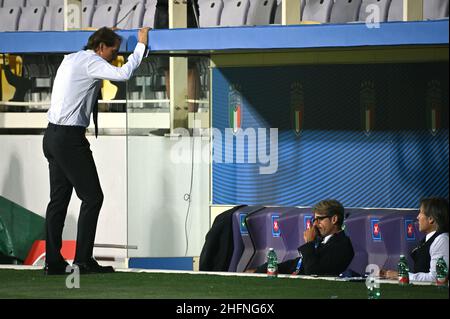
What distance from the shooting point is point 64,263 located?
30.8 feet

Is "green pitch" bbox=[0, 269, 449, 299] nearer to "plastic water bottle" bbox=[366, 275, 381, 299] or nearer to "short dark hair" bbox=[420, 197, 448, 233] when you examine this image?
"plastic water bottle" bbox=[366, 275, 381, 299]

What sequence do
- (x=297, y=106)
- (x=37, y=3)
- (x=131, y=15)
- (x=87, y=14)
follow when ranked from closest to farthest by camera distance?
(x=297, y=106), (x=131, y=15), (x=87, y=14), (x=37, y=3)

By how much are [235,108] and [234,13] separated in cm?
230

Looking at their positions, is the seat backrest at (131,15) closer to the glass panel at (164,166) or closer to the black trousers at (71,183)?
the glass panel at (164,166)

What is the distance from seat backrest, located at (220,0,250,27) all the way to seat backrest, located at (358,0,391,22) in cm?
148

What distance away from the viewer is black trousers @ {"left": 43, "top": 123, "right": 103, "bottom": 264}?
9062mm

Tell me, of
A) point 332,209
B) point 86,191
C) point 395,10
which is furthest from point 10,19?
point 332,209

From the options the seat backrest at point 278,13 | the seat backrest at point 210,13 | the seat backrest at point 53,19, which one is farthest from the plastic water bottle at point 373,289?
the seat backrest at point 53,19

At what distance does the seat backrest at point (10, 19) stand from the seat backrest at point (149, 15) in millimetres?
2229

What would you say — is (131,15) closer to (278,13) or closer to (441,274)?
(278,13)

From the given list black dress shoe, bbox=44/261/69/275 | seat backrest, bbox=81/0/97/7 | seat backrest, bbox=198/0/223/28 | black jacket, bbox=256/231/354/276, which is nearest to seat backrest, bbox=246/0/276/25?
seat backrest, bbox=198/0/223/28

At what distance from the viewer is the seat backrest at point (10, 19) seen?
16797 millimetres

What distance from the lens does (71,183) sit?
30.1ft
